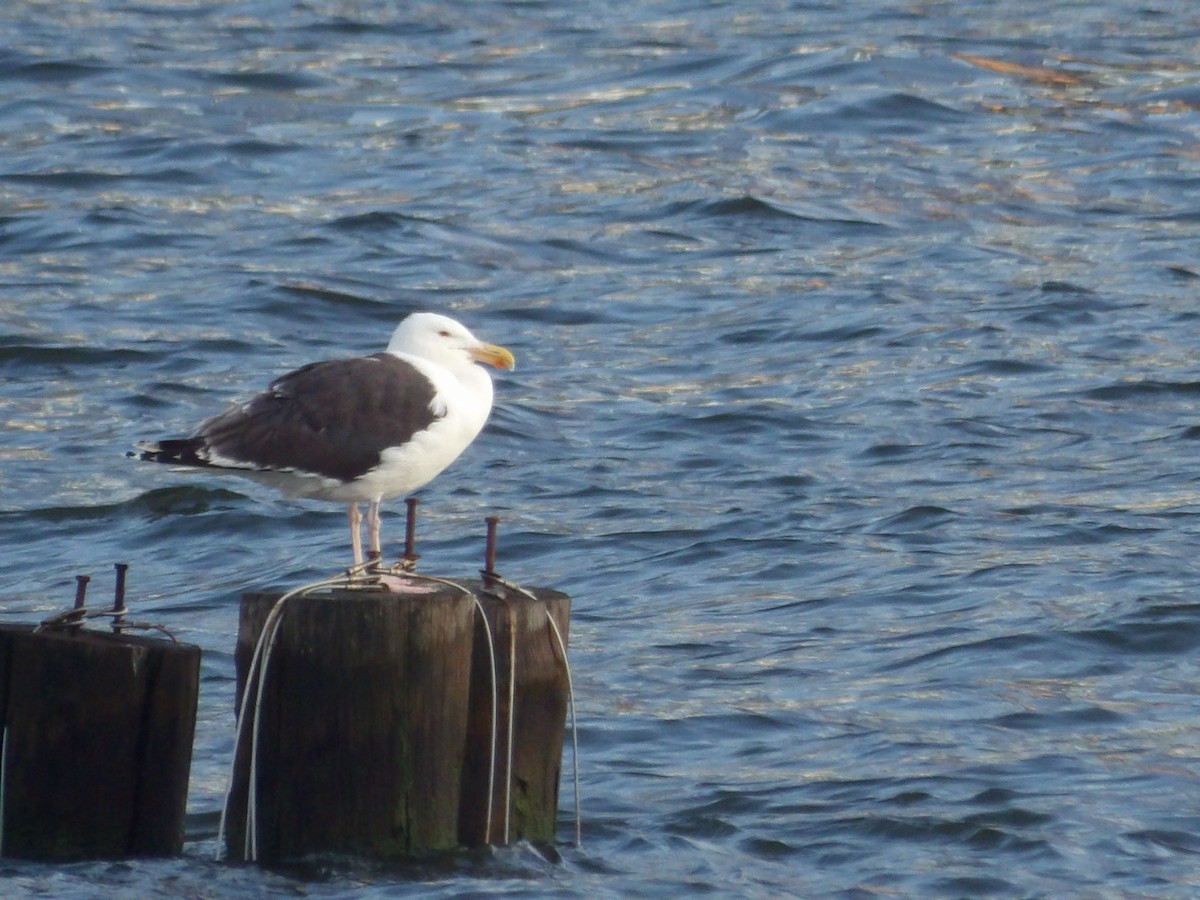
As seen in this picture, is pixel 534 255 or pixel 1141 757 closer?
pixel 1141 757

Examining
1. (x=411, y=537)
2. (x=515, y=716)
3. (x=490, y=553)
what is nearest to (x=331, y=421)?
(x=411, y=537)

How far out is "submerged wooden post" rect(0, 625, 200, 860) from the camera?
592 centimetres

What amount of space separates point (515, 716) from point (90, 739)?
45.8 inches

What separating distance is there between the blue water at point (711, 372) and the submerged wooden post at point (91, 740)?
12cm

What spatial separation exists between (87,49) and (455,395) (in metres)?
17.3

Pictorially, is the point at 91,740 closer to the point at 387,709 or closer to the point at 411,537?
the point at 387,709

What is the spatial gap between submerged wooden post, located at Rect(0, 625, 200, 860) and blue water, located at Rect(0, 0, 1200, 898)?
12cm

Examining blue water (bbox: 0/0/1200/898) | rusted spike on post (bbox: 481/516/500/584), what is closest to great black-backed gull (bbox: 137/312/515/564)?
rusted spike on post (bbox: 481/516/500/584)

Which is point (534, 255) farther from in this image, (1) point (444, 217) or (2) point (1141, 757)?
(2) point (1141, 757)

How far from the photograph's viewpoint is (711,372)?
46.5 feet

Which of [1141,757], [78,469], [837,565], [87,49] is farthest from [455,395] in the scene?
A: [87,49]

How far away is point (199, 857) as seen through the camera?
252 inches

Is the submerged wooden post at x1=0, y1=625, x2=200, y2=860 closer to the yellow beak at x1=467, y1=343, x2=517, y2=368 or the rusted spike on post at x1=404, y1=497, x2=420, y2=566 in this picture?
the rusted spike on post at x1=404, y1=497, x2=420, y2=566

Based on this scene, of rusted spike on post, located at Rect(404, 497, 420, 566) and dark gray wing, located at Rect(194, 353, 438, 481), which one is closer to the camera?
rusted spike on post, located at Rect(404, 497, 420, 566)
